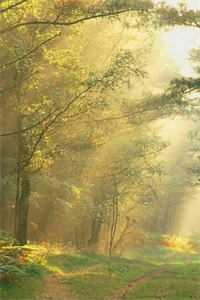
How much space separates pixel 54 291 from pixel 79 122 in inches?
245

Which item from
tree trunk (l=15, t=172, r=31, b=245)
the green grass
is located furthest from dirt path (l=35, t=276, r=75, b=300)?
tree trunk (l=15, t=172, r=31, b=245)

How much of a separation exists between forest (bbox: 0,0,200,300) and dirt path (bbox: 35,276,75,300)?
0.16 feet

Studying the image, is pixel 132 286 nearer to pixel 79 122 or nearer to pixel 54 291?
pixel 54 291

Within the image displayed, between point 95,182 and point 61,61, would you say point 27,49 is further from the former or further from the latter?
point 95,182

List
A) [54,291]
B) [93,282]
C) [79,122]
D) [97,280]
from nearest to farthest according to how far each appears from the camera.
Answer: [54,291] → [93,282] → [97,280] → [79,122]

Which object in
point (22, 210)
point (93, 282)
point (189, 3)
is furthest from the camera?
point (22, 210)

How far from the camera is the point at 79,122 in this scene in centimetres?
1734

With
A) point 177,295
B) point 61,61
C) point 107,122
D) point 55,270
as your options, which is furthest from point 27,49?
point 177,295

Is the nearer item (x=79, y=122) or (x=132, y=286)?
(x=132, y=286)

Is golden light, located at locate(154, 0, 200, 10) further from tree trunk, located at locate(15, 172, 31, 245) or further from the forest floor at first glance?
the forest floor

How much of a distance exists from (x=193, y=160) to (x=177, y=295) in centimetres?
4128

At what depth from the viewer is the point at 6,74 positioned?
1700cm

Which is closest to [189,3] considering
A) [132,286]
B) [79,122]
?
[79,122]

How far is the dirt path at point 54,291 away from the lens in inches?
518
